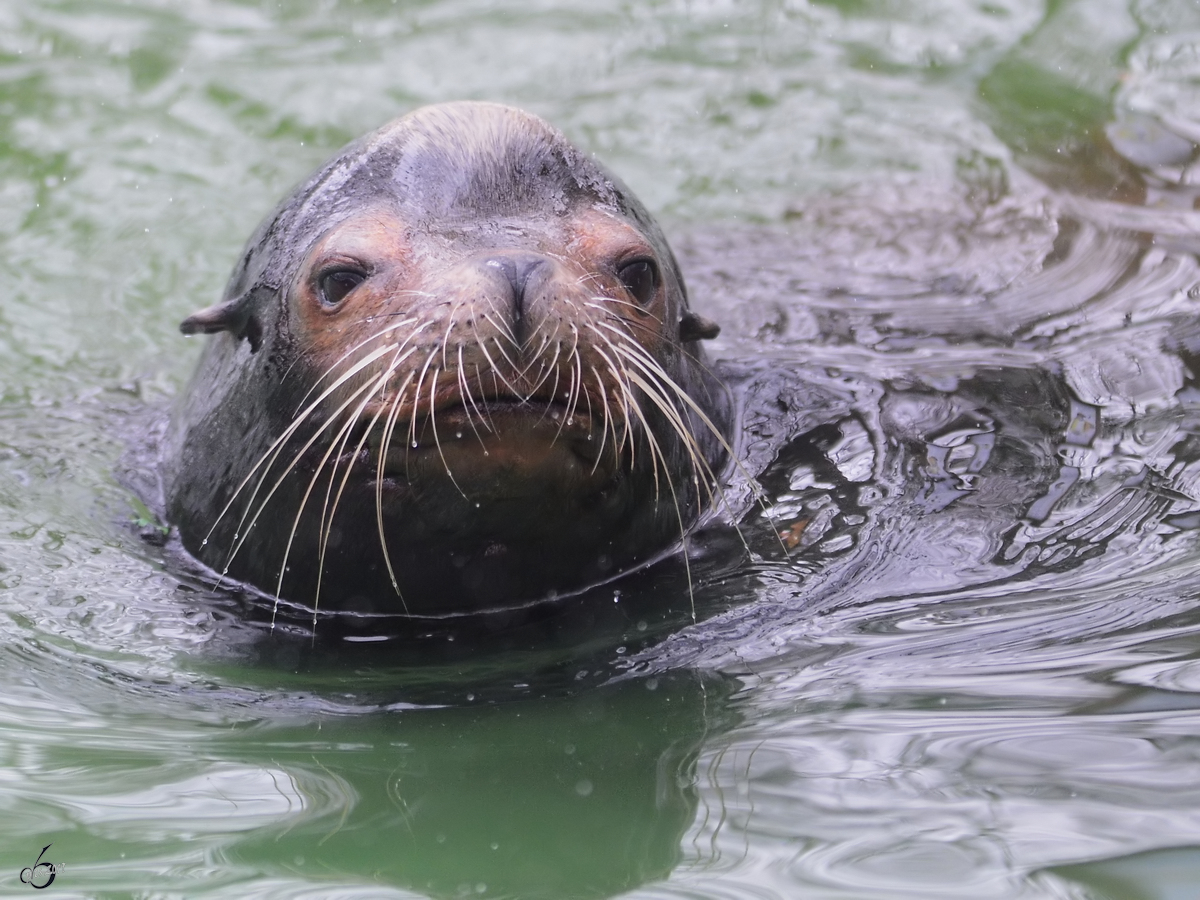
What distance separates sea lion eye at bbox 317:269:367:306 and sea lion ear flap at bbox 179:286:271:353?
38cm

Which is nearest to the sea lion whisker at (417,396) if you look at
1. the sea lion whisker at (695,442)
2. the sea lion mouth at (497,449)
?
the sea lion mouth at (497,449)

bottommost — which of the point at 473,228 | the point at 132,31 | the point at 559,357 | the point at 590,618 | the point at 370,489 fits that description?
the point at 590,618

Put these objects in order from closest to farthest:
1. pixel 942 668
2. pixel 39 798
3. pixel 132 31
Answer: pixel 39 798, pixel 942 668, pixel 132 31

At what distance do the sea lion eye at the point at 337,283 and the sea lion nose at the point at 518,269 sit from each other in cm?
53

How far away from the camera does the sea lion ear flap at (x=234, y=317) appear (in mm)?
4172

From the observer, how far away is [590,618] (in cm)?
386

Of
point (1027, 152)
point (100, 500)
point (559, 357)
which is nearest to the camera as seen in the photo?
point (559, 357)

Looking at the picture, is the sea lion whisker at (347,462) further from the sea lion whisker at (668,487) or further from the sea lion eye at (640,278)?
the sea lion eye at (640,278)

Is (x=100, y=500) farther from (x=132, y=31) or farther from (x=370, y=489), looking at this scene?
(x=132, y=31)

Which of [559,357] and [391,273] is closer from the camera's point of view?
[559,357]

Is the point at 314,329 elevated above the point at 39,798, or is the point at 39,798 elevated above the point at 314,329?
the point at 314,329

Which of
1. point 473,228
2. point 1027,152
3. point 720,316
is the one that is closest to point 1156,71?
point 1027,152

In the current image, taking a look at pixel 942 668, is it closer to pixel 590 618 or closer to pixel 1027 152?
pixel 590 618

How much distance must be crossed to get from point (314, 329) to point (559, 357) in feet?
2.61
